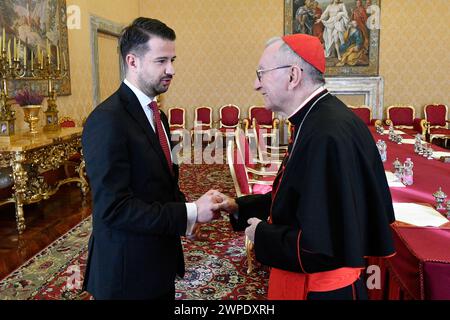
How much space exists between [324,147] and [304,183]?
134 millimetres

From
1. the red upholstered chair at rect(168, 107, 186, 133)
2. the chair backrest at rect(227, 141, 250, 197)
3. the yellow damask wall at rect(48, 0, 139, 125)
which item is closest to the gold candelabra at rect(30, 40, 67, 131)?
the yellow damask wall at rect(48, 0, 139, 125)

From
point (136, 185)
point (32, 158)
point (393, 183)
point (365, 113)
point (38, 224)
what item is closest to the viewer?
point (136, 185)

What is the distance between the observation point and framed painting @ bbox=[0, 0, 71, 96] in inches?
216

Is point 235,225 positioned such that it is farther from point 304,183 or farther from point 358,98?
point 358,98

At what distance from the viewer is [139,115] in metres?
1.56

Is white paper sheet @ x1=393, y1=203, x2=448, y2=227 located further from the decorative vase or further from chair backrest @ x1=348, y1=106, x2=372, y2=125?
chair backrest @ x1=348, y1=106, x2=372, y2=125

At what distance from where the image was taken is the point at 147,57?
1.55 meters

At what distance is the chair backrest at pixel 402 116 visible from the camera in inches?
382

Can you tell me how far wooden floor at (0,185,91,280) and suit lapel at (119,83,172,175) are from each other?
2.57m

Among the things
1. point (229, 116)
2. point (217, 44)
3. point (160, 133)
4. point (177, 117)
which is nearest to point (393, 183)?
point (160, 133)

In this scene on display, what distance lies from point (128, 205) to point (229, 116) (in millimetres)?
8888

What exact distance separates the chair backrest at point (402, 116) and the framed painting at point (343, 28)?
1023 millimetres

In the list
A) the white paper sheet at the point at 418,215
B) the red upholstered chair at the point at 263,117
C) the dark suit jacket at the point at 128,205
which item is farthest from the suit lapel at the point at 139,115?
the red upholstered chair at the point at 263,117

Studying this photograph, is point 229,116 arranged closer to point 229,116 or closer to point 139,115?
point 229,116
